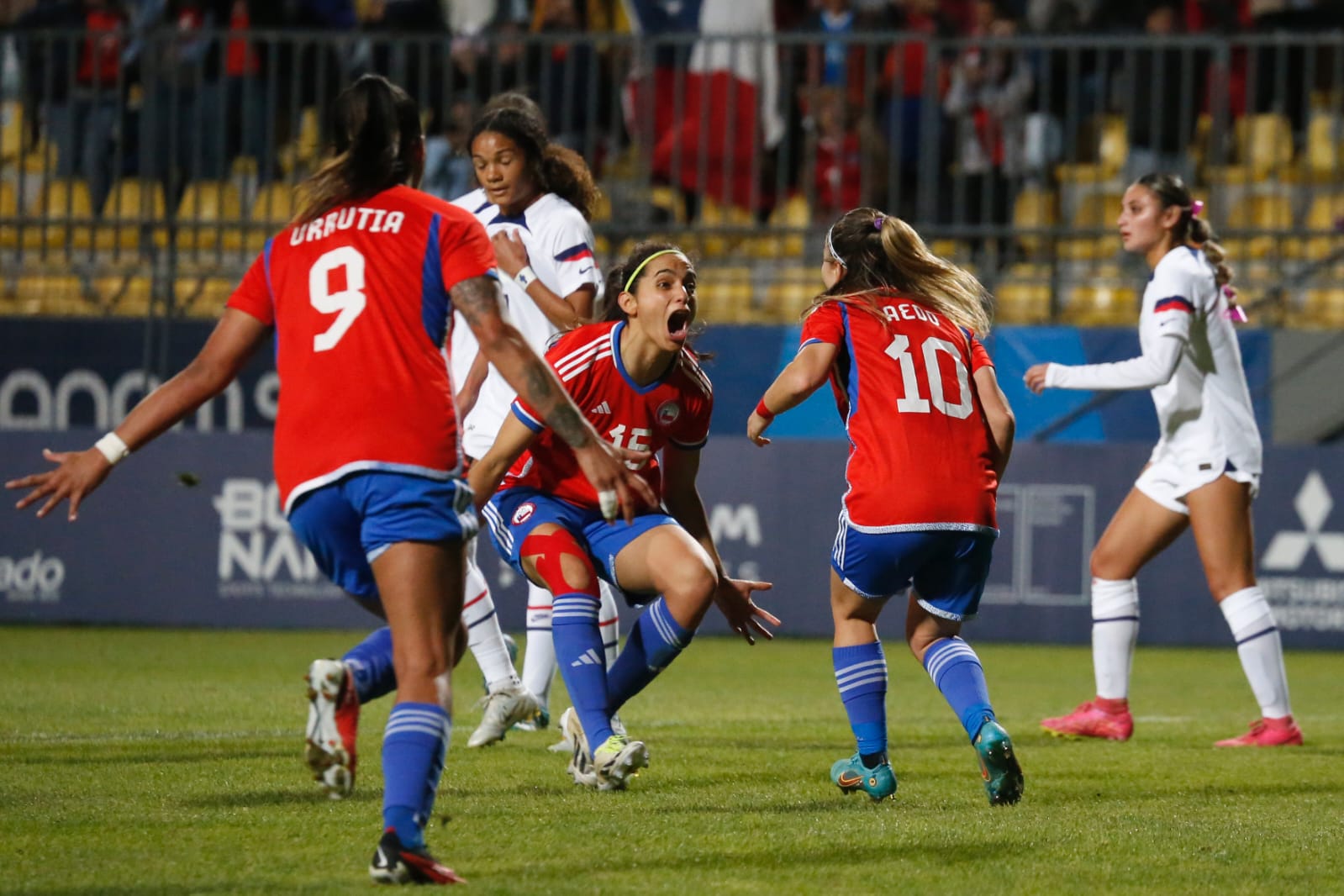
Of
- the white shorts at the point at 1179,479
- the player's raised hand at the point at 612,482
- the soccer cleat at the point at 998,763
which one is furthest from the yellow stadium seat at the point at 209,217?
the player's raised hand at the point at 612,482

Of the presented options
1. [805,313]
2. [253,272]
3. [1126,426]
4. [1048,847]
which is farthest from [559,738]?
[1126,426]

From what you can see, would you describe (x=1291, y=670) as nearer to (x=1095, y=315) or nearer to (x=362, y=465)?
(x=1095, y=315)

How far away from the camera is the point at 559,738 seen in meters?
7.45

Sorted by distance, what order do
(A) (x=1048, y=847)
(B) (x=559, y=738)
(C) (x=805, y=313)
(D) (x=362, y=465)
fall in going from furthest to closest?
(B) (x=559, y=738)
(C) (x=805, y=313)
(A) (x=1048, y=847)
(D) (x=362, y=465)

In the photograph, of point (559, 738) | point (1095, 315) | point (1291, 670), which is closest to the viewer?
point (559, 738)

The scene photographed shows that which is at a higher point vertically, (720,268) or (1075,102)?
(1075,102)

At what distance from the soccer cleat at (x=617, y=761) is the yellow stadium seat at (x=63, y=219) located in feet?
31.9

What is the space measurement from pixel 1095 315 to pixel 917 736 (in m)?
6.78

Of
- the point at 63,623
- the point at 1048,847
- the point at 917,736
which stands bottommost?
the point at 63,623

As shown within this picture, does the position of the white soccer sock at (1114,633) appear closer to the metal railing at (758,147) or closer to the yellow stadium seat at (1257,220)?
the metal railing at (758,147)

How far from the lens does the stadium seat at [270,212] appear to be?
14.2 meters

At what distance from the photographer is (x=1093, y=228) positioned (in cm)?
1370

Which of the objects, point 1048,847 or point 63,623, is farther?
point 63,623

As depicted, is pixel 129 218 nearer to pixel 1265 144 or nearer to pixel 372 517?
pixel 1265 144
